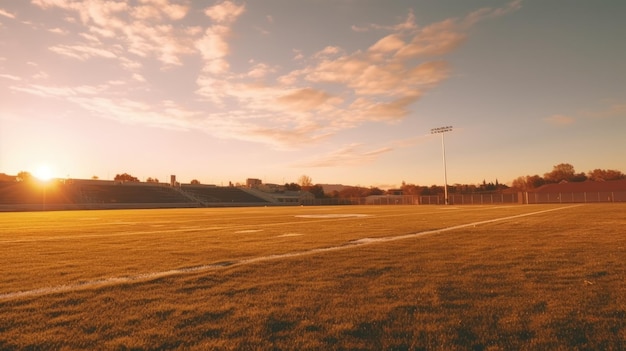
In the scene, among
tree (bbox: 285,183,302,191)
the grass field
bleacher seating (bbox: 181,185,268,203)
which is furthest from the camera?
tree (bbox: 285,183,302,191)

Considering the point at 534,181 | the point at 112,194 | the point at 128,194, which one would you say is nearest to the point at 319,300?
the point at 112,194

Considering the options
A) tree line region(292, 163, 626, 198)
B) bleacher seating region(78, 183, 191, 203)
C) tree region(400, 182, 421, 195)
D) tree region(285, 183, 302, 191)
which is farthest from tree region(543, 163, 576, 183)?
bleacher seating region(78, 183, 191, 203)

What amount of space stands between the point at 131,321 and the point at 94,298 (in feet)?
4.37

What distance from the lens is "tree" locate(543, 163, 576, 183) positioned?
362 feet

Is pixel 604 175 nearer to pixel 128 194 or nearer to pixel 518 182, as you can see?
pixel 518 182

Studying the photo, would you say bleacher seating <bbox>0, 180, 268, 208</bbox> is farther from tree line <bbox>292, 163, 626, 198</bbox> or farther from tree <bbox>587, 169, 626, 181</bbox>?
tree <bbox>587, 169, 626, 181</bbox>

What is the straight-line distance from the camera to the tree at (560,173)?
11019cm

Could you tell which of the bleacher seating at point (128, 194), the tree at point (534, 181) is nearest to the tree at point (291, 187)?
the bleacher seating at point (128, 194)

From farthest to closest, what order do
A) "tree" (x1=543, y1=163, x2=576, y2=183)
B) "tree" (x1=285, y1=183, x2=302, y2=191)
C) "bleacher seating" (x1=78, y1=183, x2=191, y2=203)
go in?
1. "tree" (x1=285, y1=183, x2=302, y2=191)
2. "tree" (x1=543, y1=163, x2=576, y2=183)
3. "bleacher seating" (x1=78, y1=183, x2=191, y2=203)

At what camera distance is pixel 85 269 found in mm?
7398

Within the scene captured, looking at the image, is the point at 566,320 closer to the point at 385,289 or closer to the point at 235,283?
the point at 385,289

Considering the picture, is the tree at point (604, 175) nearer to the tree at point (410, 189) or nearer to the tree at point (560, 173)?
the tree at point (560, 173)

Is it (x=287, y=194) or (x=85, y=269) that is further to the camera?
(x=287, y=194)

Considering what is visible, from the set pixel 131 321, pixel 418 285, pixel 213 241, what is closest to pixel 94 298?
pixel 131 321
